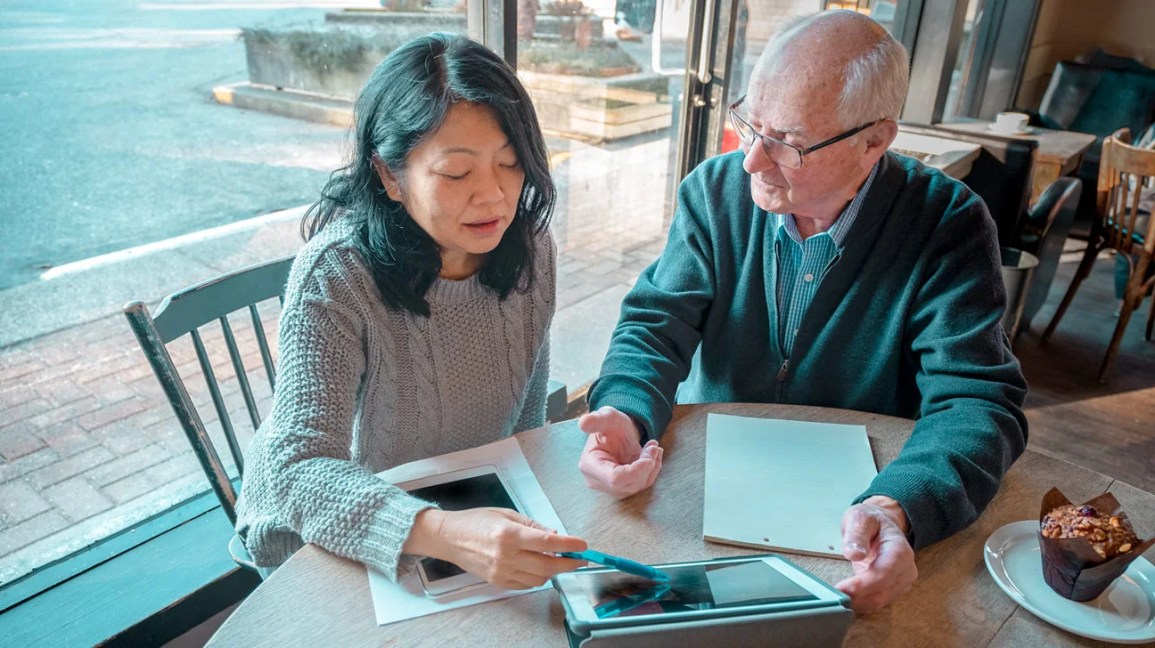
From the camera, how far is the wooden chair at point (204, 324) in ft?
3.85

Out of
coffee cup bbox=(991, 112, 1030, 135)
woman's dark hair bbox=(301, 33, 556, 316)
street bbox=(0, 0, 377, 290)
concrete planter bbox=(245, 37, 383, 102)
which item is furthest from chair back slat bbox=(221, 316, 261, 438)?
coffee cup bbox=(991, 112, 1030, 135)

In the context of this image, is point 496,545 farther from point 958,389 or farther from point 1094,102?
point 1094,102

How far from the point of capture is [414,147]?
3.58 feet

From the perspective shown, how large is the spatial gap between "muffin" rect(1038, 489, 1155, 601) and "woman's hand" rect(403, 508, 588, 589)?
572mm

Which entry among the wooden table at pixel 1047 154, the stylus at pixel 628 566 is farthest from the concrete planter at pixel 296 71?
the wooden table at pixel 1047 154

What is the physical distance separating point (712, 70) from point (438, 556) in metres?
2.29

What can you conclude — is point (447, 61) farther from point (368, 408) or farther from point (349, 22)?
point (349, 22)

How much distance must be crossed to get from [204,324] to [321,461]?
504 millimetres

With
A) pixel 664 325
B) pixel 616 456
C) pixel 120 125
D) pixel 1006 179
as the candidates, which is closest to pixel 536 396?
pixel 664 325

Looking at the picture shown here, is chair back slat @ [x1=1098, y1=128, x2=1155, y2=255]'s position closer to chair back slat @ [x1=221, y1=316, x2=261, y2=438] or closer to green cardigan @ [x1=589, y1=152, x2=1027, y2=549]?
green cardigan @ [x1=589, y1=152, x2=1027, y2=549]

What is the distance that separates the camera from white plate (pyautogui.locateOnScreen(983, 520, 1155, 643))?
0.88 metres

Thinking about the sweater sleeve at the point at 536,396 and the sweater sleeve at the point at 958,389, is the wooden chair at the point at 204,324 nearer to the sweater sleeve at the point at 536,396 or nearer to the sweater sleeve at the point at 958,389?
the sweater sleeve at the point at 536,396

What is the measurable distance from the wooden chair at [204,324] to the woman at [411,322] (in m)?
0.09

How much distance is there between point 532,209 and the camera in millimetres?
1312
